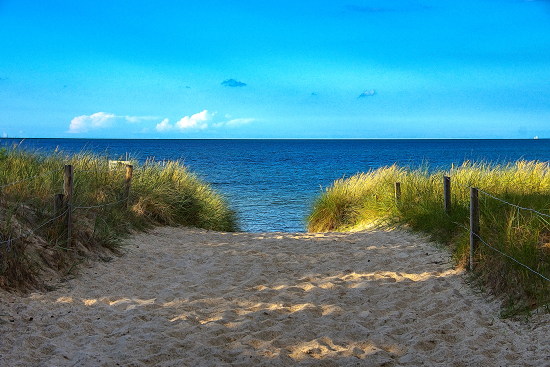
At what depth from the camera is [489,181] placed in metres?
12.0

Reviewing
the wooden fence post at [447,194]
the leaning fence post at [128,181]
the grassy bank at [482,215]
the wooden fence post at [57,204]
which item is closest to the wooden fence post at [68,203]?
the wooden fence post at [57,204]

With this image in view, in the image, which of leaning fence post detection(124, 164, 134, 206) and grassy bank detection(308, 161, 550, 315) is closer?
grassy bank detection(308, 161, 550, 315)

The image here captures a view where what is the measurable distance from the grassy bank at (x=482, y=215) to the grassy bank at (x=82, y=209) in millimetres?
3106

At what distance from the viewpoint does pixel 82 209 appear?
379 inches

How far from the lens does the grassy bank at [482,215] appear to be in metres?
6.36

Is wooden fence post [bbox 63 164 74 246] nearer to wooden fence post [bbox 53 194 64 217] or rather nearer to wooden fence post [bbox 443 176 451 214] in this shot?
wooden fence post [bbox 53 194 64 217]

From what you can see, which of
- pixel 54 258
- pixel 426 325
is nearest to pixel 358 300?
pixel 426 325

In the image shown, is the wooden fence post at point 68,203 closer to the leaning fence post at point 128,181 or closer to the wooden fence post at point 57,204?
the wooden fence post at point 57,204

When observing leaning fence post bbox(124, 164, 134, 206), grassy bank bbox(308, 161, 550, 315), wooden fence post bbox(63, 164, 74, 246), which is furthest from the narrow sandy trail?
leaning fence post bbox(124, 164, 134, 206)

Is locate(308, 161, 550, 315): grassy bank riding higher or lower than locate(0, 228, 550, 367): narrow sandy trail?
higher

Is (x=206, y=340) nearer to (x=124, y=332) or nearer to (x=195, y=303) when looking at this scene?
(x=124, y=332)

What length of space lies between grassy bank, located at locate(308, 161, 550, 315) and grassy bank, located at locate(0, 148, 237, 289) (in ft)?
10.2

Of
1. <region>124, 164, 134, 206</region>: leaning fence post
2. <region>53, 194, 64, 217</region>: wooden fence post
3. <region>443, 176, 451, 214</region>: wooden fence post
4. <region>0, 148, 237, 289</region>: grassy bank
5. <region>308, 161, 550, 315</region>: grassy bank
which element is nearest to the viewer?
<region>308, 161, 550, 315</region>: grassy bank

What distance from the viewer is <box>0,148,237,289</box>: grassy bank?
726 cm
